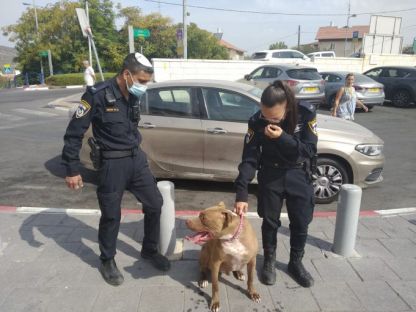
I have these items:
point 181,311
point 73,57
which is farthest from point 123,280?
point 73,57

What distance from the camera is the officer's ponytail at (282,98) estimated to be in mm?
2457

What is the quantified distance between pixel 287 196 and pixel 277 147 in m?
0.43

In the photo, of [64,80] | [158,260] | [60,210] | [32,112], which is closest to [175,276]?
[158,260]

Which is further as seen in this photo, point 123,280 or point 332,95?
point 332,95

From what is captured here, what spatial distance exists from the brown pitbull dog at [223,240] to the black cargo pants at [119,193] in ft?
2.10

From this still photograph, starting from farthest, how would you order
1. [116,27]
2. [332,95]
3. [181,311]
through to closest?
[116,27], [332,95], [181,311]

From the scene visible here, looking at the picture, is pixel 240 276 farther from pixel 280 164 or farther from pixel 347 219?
pixel 347 219

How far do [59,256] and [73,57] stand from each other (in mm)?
38889

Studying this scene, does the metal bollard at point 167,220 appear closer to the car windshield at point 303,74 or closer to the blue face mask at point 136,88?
the blue face mask at point 136,88

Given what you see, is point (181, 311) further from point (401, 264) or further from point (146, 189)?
point (401, 264)

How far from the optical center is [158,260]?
329cm

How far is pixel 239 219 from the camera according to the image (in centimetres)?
258

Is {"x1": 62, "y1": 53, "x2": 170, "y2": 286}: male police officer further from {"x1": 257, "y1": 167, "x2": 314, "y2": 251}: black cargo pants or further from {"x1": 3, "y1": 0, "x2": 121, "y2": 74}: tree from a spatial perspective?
{"x1": 3, "y1": 0, "x2": 121, "y2": 74}: tree

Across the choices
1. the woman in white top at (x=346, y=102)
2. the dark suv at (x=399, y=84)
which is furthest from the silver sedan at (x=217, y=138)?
the dark suv at (x=399, y=84)
